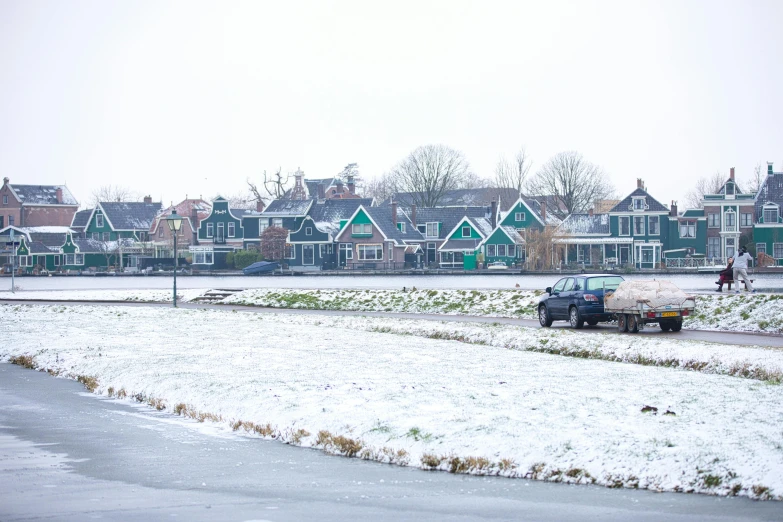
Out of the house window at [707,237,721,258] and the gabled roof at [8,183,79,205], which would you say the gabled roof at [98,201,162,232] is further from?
the house window at [707,237,721,258]

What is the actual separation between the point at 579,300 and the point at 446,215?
85.4 m

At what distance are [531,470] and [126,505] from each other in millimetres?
4173

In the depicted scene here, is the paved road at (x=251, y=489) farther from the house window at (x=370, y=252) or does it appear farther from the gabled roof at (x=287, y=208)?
the gabled roof at (x=287, y=208)

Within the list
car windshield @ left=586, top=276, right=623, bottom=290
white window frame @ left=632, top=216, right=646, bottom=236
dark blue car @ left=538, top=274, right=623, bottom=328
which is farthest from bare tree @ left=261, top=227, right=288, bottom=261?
car windshield @ left=586, top=276, right=623, bottom=290

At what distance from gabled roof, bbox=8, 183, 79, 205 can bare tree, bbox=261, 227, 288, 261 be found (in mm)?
54717

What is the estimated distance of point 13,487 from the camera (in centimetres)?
976

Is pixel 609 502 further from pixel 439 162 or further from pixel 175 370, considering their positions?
pixel 439 162

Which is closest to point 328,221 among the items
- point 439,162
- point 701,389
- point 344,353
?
point 439,162

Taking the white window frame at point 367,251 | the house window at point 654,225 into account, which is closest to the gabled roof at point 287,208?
the white window frame at point 367,251

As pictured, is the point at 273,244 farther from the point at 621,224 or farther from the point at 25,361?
the point at 25,361

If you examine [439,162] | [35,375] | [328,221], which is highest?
[439,162]

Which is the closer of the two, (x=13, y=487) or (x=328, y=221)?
(x=13, y=487)

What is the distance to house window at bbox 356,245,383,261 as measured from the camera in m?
105

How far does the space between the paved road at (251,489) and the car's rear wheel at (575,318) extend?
17.7 m
